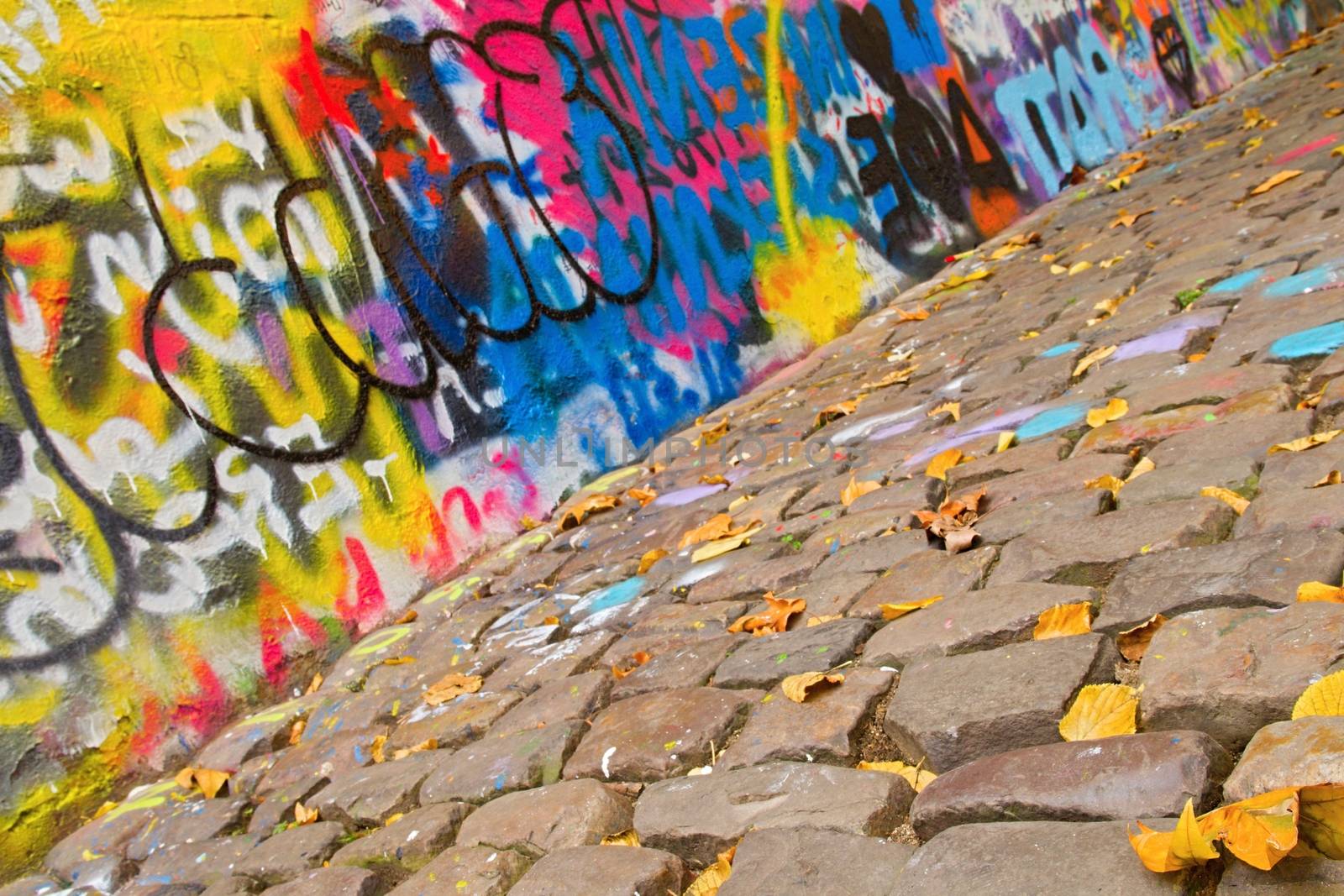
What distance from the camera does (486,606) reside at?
3203 millimetres

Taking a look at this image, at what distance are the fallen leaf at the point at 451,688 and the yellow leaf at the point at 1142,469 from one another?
1444 mm

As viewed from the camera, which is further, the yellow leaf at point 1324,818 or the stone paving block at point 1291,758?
the stone paving block at point 1291,758

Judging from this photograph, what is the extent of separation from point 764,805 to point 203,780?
1832mm

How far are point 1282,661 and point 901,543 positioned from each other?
1.00m

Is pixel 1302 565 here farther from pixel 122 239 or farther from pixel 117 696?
pixel 122 239

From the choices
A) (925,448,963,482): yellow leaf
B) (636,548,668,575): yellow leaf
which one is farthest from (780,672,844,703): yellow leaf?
(636,548,668,575): yellow leaf

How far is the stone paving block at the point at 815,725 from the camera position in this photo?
154cm

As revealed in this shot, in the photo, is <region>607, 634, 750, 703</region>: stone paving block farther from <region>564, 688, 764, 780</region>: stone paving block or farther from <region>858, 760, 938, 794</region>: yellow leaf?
<region>858, 760, 938, 794</region>: yellow leaf

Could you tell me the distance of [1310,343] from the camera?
2.23 meters

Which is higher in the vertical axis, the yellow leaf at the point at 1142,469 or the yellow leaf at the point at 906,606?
the yellow leaf at the point at 1142,469

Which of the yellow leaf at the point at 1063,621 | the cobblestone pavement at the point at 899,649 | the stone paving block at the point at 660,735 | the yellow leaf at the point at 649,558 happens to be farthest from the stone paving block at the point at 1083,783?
the yellow leaf at the point at 649,558

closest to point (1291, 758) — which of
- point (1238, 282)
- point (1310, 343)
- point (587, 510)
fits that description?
point (1310, 343)

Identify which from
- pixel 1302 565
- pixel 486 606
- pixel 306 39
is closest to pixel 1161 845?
pixel 1302 565

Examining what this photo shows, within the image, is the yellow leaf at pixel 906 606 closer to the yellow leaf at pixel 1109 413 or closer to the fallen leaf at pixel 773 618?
the fallen leaf at pixel 773 618
